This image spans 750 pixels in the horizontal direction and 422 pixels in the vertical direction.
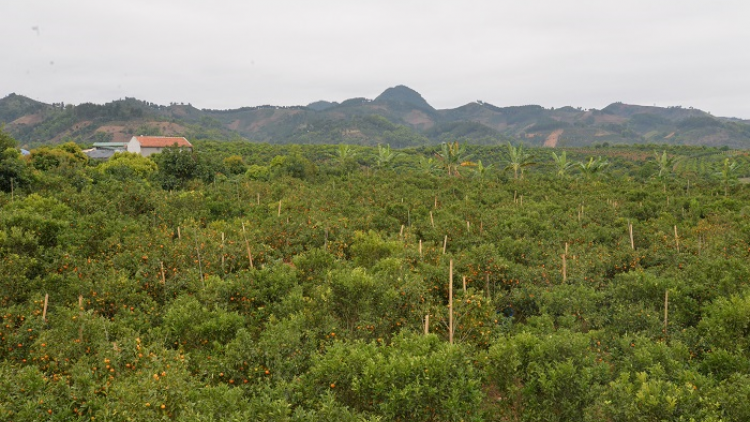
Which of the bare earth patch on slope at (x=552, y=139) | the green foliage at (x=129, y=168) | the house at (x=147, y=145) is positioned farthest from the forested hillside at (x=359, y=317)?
the bare earth patch on slope at (x=552, y=139)

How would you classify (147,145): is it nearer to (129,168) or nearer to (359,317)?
(129,168)

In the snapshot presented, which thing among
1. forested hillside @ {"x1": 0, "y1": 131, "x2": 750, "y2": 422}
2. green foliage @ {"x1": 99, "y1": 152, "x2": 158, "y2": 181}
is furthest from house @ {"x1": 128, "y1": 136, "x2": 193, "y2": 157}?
forested hillside @ {"x1": 0, "y1": 131, "x2": 750, "y2": 422}

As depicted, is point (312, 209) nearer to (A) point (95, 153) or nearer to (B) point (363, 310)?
(B) point (363, 310)

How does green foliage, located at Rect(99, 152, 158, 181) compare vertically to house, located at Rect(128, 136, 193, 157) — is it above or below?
below

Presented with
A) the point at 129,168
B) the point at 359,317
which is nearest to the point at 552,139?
the point at 129,168

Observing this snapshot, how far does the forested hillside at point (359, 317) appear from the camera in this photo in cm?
584

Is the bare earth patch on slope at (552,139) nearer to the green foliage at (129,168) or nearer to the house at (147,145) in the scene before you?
the house at (147,145)

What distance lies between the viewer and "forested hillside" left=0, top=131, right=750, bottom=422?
5.84m

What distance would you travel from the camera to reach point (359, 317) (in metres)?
8.91

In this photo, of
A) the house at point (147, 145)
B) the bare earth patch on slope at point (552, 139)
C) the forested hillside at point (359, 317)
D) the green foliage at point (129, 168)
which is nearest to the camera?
the forested hillside at point (359, 317)

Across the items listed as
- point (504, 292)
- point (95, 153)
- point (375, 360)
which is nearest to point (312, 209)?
point (504, 292)

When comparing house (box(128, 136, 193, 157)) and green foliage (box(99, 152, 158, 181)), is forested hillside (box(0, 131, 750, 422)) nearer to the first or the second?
green foliage (box(99, 152, 158, 181))

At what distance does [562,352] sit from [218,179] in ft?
88.1

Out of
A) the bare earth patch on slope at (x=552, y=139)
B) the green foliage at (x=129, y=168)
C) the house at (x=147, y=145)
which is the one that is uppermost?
the bare earth patch on slope at (x=552, y=139)
